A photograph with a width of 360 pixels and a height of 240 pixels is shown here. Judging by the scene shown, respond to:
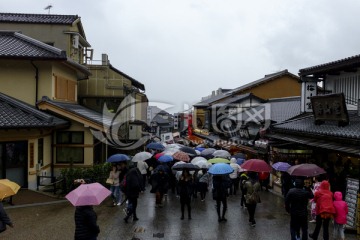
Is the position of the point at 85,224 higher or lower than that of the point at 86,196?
lower

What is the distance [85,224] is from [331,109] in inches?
404

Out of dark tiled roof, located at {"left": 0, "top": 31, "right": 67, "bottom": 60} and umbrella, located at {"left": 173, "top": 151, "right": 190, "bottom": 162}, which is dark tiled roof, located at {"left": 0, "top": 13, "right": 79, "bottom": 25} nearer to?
dark tiled roof, located at {"left": 0, "top": 31, "right": 67, "bottom": 60}

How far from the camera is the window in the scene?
19.0m

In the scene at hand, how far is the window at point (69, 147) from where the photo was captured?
19.0 m

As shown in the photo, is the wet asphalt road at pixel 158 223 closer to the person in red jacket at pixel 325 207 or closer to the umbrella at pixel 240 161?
the person in red jacket at pixel 325 207

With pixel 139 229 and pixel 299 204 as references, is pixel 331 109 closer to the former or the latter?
pixel 299 204

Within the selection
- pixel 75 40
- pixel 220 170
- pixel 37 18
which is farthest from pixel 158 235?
pixel 37 18

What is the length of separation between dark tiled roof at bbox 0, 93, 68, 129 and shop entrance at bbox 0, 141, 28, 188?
1.26m

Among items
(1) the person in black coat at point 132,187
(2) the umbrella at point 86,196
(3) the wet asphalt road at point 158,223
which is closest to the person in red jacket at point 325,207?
(3) the wet asphalt road at point 158,223

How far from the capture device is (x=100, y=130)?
18.5m

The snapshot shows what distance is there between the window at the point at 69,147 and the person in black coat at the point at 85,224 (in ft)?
39.5

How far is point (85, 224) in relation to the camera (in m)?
7.32

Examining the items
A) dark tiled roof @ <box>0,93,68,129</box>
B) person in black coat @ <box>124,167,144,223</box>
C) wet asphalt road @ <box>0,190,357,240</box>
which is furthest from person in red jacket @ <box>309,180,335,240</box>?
dark tiled roof @ <box>0,93,68,129</box>

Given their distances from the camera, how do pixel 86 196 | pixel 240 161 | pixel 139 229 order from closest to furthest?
pixel 86 196
pixel 139 229
pixel 240 161
